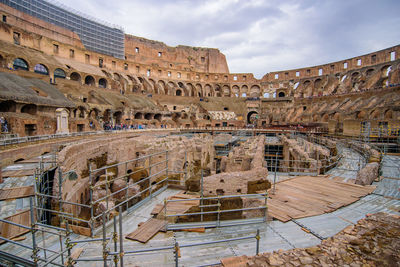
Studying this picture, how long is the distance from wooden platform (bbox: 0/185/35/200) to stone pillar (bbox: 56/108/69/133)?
1328 centimetres

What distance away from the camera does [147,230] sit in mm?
4656

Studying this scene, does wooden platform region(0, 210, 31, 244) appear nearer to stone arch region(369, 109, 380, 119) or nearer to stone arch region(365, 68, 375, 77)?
stone arch region(369, 109, 380, 119)

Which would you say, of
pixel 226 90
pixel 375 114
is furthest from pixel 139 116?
pixel 226 90

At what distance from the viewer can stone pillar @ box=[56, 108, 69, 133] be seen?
18.4m

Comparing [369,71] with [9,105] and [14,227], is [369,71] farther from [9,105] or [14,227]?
[9,105]

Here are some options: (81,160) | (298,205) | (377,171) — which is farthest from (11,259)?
(377,171)

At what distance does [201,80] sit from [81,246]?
196 feet

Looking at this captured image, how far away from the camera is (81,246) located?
4.28 meters

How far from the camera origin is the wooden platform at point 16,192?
6.30m

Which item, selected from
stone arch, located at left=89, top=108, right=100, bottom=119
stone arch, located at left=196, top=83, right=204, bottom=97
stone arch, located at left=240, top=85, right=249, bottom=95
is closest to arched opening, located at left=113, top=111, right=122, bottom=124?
stone arch, located at left=89, top=108, right=100, bottom=119

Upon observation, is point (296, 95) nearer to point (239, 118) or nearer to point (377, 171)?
point (239, 118)

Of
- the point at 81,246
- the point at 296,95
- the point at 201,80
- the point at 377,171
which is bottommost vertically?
the point at 81,246

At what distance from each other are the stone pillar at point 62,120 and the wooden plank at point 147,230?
17.3m

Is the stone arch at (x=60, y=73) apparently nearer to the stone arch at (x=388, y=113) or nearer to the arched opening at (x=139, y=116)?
the arched opening at (x=139, y=116)
